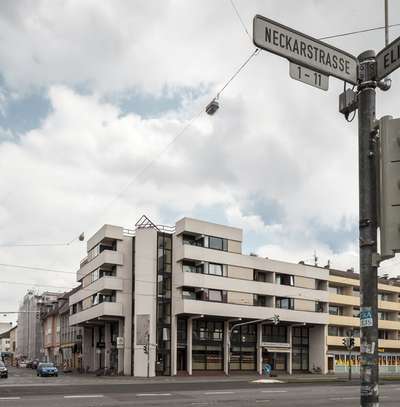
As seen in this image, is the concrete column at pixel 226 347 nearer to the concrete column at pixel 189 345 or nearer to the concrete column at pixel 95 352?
the concrete column at pixel 189 345

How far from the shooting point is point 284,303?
67562mm

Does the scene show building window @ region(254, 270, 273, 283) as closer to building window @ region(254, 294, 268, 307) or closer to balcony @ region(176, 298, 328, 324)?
building window @ region(254, 294, 268, 307)

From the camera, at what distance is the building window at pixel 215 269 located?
6116cm

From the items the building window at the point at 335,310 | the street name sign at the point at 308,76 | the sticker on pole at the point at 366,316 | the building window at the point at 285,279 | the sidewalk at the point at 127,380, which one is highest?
the street name sign at the point at 308,76

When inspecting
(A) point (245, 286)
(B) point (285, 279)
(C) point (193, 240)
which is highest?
(C) point (193, 240)

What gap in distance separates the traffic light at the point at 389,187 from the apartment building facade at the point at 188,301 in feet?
173

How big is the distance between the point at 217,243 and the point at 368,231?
5837 centimetres

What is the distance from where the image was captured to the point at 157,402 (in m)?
22.3

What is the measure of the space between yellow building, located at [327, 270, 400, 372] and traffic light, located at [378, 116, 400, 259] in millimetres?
70406

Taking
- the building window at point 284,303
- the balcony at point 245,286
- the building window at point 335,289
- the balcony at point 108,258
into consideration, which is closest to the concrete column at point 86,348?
the balcony at point 108,258

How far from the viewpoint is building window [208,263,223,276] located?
6116 cm

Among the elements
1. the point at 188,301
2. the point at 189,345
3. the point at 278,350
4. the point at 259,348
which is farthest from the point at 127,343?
the point at 278,350

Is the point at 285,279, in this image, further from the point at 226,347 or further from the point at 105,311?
the point at 105,311

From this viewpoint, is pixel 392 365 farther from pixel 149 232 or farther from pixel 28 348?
pixel 28 348
